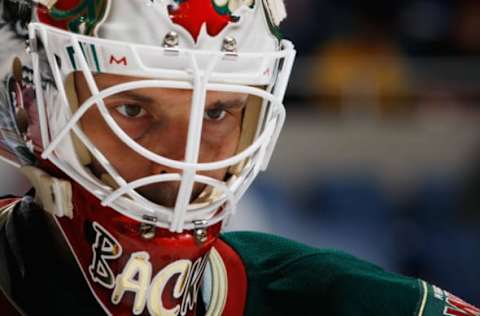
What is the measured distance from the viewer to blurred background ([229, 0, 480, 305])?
3.13 meters

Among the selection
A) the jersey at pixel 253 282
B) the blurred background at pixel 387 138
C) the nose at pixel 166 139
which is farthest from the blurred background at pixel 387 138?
the nose at pixel 166 139

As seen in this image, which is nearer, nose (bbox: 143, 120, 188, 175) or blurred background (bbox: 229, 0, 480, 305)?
nose (bbox: 143, 120, 188, 175)

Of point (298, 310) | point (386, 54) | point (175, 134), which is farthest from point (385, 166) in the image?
point (175, 134)

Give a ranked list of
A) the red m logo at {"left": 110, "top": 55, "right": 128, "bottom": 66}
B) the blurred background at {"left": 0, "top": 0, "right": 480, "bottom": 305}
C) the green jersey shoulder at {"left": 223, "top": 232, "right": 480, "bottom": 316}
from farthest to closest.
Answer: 1. the blurred background at {"left": 0, "top": 0, "right": 480, "bottom": 305}
2. the green jersey shoulder at {"left": 223, "top": 232, "right": 480, "bottom": 316}
3. the red m logo at {"left": 110, "top": 55, "right": 128, "bottom": 66}

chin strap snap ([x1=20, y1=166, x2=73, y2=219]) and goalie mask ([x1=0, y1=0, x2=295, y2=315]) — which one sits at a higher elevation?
goalie mask ([x1=0, y1=0, x2=295, y2=315])

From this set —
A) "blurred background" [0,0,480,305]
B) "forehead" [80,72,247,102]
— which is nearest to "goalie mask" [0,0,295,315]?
"forehead" [80,72,247,102]

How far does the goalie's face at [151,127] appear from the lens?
133 centimetres

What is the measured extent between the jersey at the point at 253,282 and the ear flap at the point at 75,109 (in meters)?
0.13

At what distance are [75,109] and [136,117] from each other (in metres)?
0.08

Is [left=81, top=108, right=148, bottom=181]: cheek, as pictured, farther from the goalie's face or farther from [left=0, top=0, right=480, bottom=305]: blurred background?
[left=0, top=0, right=480, bottom=305]: blurred background

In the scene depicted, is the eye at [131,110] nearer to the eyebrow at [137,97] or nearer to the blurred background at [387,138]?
the eyebrow at [137,97]

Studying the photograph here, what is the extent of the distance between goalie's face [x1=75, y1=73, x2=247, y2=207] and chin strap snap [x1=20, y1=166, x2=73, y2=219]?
5cm

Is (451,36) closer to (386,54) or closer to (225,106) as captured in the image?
(386,54)

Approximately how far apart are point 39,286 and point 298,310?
38cm
